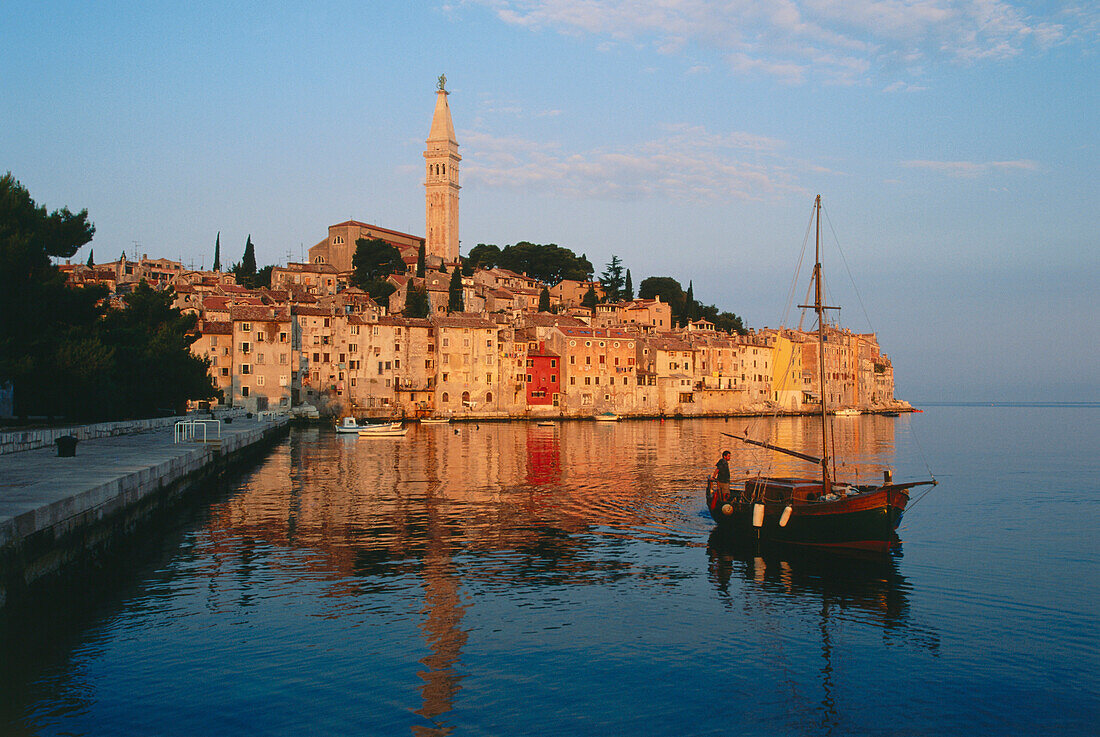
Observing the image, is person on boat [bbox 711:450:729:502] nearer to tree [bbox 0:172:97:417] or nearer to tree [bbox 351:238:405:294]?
tree [bbox 0:172:97:417]

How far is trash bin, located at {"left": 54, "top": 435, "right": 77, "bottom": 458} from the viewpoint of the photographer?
931 inches

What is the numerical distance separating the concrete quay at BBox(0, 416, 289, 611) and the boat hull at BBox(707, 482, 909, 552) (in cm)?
1561

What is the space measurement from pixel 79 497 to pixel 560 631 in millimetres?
10046

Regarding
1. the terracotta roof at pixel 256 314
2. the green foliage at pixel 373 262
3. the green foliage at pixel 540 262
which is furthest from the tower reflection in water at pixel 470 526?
the green foliage at pixel 540 262

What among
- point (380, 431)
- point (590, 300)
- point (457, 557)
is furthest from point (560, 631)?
point (590, 300)

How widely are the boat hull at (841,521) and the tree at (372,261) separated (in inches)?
4062

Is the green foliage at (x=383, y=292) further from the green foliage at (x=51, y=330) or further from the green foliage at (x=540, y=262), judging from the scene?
the green foliage at (x=51, y=330)

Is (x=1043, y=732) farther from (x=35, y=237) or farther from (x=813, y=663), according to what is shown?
(x=35, y=237)

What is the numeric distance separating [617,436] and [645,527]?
4429cm

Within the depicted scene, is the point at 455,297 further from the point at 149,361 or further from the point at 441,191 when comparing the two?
the point at 149,361

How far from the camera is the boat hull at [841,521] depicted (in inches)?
768

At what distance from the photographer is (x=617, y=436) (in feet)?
223

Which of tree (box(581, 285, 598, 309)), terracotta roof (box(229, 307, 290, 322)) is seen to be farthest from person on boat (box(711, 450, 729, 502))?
tree (box(581, 285, 598, 309))

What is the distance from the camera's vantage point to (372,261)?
120438mm
